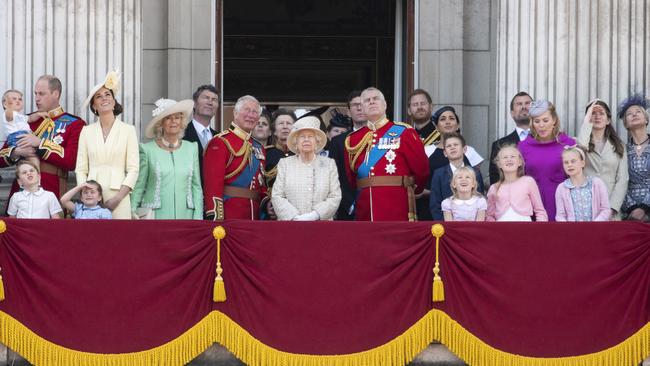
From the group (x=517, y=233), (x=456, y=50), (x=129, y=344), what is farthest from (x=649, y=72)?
(x=129, y=344)

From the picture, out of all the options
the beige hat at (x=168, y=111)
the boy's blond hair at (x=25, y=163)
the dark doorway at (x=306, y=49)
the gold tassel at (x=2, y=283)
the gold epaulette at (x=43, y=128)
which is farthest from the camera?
the dark doorway at (x=306, y=49)

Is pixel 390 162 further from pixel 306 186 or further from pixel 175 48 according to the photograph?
pixel 175 48

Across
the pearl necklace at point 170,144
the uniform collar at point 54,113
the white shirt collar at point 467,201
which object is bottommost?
the white shirt collar at point 467,201

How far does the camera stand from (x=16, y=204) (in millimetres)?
11633

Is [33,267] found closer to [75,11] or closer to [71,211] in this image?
[71,211]

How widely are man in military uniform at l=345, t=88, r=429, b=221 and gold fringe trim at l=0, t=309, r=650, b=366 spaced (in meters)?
1.38

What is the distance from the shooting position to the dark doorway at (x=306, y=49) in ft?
68.5

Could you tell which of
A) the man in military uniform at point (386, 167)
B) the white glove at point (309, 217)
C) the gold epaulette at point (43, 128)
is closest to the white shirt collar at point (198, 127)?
the gold epaulette at point (43, 128)

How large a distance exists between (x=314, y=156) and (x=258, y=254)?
4.38 feet

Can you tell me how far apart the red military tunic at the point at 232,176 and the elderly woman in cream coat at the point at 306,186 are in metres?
0.32

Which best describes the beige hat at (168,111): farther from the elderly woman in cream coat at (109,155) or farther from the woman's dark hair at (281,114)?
the woman's dark hair at (281,114)

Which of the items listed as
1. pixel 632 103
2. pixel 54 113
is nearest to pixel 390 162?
pixel 632 103

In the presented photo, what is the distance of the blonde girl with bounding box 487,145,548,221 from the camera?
11484 millimetres

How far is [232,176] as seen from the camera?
39.3 feet
